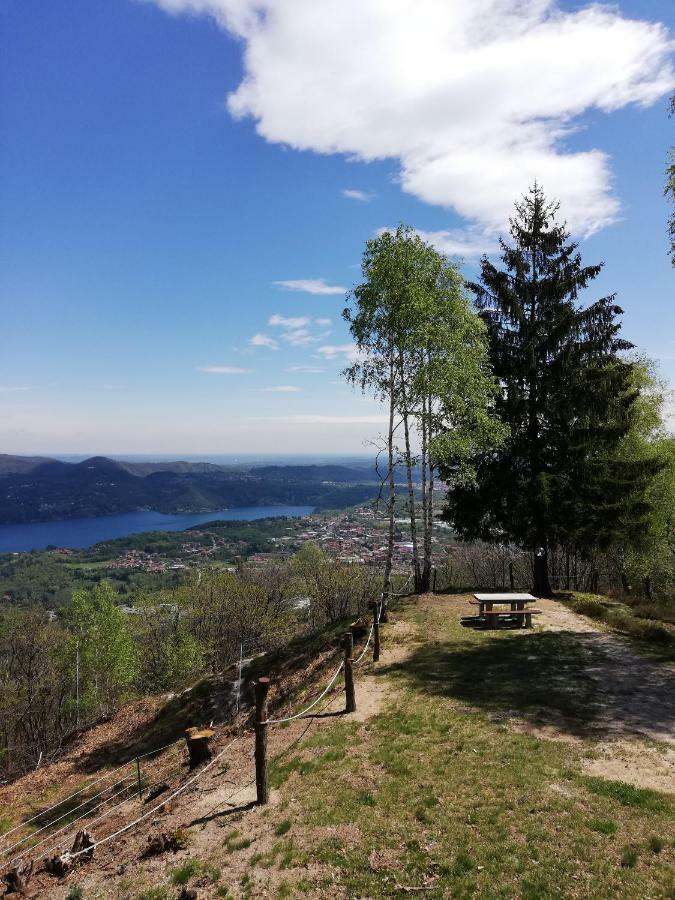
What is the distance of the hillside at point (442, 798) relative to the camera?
20.6ft

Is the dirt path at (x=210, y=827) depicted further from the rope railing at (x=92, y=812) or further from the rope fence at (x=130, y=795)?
the rope railing at (x=92, y=812)

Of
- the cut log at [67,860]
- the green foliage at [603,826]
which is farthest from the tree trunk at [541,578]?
the cut log at [67,860]

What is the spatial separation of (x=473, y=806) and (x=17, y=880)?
8.46 meters

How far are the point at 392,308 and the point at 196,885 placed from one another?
19.0 m

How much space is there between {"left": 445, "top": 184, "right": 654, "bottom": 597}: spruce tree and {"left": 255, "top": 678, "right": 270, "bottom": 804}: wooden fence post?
15.5 meters

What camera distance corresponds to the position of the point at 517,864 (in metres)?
6.16

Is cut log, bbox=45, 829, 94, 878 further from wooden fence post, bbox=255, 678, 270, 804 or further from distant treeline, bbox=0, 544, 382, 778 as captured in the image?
distant treeline, bbox=0, 544, 382, 778

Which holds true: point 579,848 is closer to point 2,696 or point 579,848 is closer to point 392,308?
point 392,308

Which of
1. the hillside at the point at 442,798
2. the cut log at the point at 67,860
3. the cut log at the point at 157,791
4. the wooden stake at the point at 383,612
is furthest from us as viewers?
the wooden stake at the point at 383,612

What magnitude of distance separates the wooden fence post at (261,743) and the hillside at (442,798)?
1.04 feet

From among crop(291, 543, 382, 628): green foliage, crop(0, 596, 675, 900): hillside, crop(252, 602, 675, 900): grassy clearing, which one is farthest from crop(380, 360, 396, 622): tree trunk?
crop(291, 543, 382, 628): green foliage

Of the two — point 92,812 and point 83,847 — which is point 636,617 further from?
point 92,812

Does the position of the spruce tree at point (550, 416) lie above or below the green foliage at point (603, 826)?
above

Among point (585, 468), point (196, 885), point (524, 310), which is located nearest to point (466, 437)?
point (585, 468)
